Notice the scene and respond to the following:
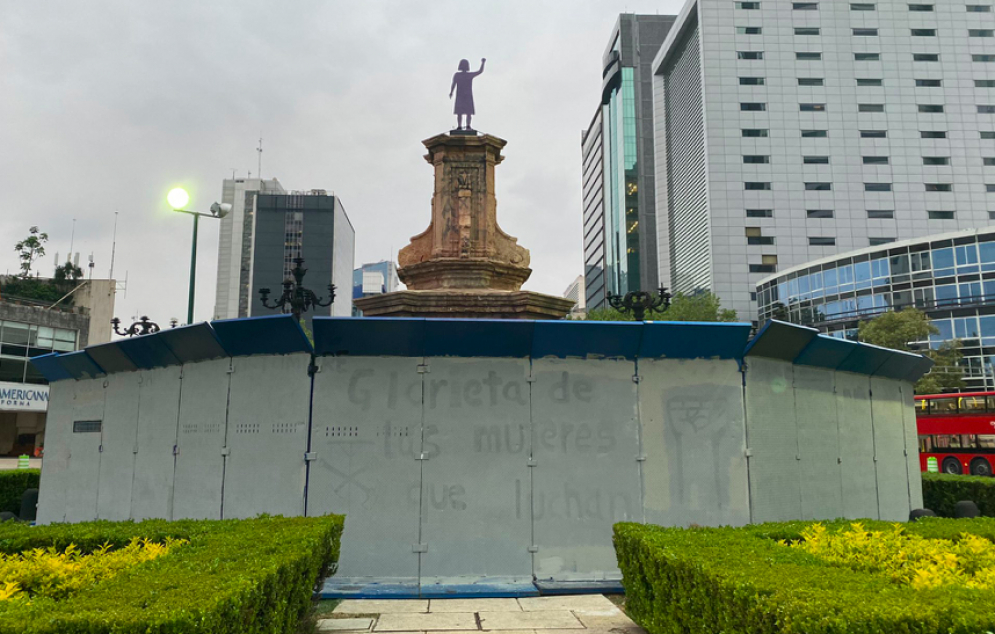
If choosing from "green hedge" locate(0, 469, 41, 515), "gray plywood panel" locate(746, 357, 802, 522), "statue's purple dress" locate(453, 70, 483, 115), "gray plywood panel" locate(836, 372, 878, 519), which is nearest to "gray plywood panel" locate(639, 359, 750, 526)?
"gray plywood panel" locate(746, 357, 802, 522)

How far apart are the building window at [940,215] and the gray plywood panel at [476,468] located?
284 ft

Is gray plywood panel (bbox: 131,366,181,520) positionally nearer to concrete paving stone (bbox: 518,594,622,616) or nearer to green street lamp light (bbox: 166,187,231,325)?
green street lamp light (bbox: 166,187,231,325)

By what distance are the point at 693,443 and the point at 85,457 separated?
34.0ft

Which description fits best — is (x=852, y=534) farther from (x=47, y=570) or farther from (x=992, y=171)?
(x=992, y=171)

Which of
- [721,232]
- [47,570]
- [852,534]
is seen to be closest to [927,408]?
[852,534]

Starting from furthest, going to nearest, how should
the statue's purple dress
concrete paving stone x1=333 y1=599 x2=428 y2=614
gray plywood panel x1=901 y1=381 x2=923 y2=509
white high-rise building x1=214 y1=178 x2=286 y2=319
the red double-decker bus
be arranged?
white high-rise building x1=214 y1=178 x2=286 y2=319 → the red double-decker bus → the statue's purple dress → gray plywood panel x1=901 y1=381 x2=923 y2=509 → concrete paving stone x1=333 y1=599 x2=428 y2=614

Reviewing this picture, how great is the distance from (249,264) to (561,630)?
155 meters

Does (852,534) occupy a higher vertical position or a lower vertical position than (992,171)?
lower

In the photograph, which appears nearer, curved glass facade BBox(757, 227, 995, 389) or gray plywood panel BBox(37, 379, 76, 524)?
gray plywood panel BBox(37, 379, 76, 524)

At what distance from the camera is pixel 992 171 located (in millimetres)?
80250

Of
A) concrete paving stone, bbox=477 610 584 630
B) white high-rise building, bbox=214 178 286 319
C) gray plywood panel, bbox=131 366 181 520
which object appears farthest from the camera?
white high-rise building, bbox=214 178 286 319

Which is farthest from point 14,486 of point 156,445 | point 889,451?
point 889,451

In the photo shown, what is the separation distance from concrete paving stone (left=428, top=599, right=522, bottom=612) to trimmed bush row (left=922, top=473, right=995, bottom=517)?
12.0 meters

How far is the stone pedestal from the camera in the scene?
16.1 m
